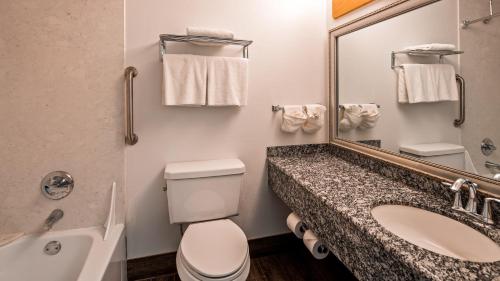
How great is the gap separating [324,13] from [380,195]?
143cm

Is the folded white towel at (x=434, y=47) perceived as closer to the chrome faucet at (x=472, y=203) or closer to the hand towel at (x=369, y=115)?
the hand towel at (x=369, y=115)

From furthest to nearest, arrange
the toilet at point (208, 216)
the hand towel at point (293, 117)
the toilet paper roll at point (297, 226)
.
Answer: the hand towel at point (293, 117)
the toilet paper roll at point (297, 226)
the toilet at point (208, 216)

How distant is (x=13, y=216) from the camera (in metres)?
1.46

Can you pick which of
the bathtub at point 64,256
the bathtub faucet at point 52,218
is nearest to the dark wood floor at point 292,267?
the bathtub at point 64,256

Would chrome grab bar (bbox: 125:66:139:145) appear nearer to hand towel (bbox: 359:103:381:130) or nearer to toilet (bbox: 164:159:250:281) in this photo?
toilet (bbox: 164:159:250:281)

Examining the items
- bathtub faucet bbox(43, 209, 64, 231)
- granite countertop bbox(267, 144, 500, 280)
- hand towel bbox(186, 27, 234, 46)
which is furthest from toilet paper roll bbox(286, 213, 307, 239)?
bathtub faucet bbox(43, 209, 64, 231)

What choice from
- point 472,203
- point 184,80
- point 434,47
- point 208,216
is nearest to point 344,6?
point 434,47

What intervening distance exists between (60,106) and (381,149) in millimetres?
1910

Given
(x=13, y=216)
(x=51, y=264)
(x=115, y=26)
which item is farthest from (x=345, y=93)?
(x=13, y=216)

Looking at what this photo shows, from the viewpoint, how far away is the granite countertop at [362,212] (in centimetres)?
71

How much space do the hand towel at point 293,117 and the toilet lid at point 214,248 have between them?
0.78 meters

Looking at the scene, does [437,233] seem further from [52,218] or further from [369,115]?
[52,218]

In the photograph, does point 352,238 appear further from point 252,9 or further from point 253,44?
point 252,9

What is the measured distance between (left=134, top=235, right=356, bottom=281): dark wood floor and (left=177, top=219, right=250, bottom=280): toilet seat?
51cm
